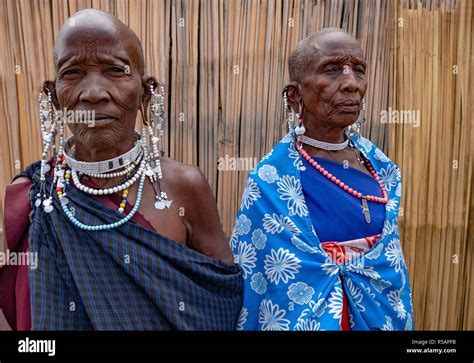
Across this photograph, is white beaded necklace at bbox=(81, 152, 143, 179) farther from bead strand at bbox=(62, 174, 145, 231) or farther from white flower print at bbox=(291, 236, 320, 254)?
white flower print at bbox=(291, 236, 320, 254)

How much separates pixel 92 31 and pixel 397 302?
158cm

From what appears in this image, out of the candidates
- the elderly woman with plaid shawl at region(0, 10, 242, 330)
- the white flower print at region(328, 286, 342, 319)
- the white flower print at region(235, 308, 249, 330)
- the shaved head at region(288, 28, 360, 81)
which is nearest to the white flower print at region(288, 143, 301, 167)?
the shaved head at region(288, 28, 360, 81)

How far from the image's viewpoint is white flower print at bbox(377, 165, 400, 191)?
225cm

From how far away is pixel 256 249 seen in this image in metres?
2.04

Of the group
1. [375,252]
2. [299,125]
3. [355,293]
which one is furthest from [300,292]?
[299,125]

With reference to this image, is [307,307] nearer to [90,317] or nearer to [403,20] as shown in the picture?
[90,317]

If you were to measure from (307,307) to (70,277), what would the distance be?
0.87 metres

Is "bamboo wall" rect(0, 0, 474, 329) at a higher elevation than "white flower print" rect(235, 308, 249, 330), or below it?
higher

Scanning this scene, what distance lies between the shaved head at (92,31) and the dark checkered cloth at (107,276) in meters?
0.51

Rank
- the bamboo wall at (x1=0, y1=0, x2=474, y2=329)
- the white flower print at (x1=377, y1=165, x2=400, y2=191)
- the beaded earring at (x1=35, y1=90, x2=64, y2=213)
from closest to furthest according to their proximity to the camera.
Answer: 1. the beaded earring at (x1=35, y1=90, x2=64, y2=213)
2. the white flower print at (x1=377, y1=165, x2=400, y2=191)
3. the bamboo wall at (x1=0, y1=0, x2=474, y2=329)

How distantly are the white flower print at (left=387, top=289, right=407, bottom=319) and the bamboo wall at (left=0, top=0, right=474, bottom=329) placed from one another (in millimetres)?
802

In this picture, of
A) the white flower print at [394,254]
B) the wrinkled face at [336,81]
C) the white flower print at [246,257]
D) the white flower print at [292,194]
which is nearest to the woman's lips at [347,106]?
the wrinkled face at [336,81]

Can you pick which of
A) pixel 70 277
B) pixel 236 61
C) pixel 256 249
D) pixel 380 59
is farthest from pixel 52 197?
pixel 380 59
